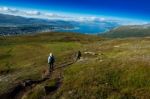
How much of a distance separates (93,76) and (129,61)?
8767 millimetres

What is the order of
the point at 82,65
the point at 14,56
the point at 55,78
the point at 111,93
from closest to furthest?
the point at 111,93
the point at 55,78
the point at 82,65
the point at 14,56

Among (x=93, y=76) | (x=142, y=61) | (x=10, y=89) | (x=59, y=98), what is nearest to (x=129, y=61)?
(x=142, y=61)

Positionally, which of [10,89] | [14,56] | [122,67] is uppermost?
[122,67]

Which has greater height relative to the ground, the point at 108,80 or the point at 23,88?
the point at 108,80

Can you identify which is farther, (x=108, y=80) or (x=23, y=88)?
(x=23, y=88)

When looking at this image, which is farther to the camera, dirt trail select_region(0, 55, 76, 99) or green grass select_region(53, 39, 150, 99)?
dirt trail select_region(0, 55, 76, 99)

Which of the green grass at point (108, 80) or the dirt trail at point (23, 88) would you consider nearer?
the green grass at point (108, 80)

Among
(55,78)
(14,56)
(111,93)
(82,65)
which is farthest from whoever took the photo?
(14,56)

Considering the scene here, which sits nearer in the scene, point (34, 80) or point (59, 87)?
point (59, 87)

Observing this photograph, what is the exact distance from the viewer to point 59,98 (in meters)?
43.9

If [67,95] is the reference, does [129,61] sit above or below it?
above

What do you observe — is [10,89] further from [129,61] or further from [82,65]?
[129,61]

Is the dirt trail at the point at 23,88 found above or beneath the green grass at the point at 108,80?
beneath

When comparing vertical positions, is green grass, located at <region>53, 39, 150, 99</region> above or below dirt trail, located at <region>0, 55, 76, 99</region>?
above
